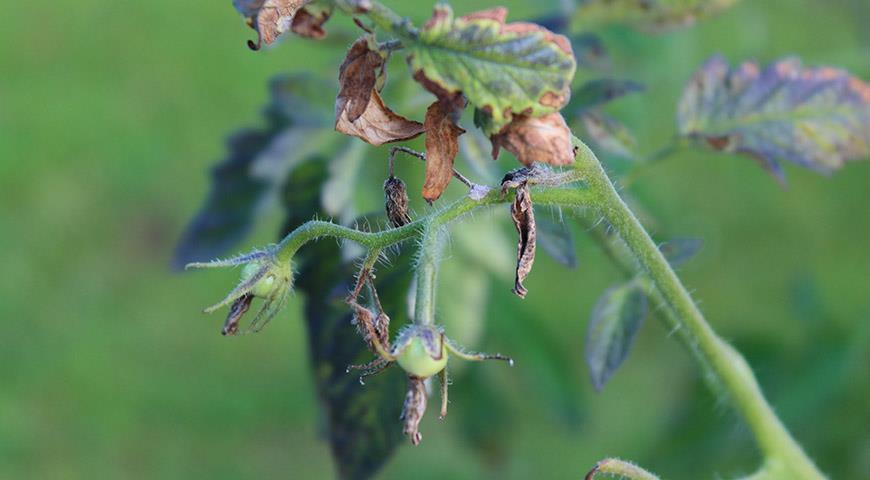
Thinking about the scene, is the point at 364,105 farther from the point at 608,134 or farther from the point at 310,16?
the point at 608,134

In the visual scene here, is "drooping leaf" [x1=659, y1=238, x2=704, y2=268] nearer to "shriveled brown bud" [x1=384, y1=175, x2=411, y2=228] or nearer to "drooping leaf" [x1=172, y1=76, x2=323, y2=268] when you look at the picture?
"shriveled brown bud" [x1=384, y1=175, x2=411, y2=228]

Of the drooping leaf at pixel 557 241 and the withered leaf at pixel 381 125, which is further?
the drooping leaf at pixel 557 241

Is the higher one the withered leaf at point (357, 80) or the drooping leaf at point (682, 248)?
the withered leaf at point (357, 80)

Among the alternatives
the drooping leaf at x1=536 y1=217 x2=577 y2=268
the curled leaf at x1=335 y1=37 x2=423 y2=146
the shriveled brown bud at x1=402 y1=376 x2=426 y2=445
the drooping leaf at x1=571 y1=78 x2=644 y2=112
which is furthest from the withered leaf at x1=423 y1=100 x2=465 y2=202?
the drooping leaf at x1=571 y1=78 x2=644 y2=112

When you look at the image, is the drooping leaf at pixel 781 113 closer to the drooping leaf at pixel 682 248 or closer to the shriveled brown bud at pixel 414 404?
the drooping leaf at pixel 682 248

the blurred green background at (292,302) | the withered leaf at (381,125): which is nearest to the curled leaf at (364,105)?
the withered leaf at (381,125)

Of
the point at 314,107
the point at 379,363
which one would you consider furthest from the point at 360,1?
the point at 314,107
